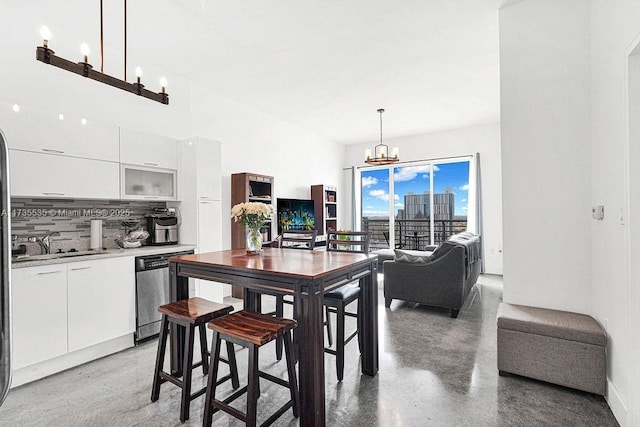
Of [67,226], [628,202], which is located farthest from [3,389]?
[628,202]

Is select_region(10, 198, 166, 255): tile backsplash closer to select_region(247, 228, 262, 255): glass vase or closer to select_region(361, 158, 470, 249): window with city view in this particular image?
select_region(247, 228, 262, 255): glass vase

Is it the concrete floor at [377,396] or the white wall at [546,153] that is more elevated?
the white wall at [546,153]

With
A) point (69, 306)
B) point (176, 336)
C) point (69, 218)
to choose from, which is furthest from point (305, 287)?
point (69, 218)

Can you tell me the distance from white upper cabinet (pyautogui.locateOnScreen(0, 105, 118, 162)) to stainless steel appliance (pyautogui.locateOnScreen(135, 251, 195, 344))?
109 cm

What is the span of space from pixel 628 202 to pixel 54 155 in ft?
13.5

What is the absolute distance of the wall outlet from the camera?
2.12m

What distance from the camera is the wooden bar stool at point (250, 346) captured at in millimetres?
1605

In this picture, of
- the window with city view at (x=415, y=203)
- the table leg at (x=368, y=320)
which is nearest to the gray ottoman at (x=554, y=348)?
the table leg at (x=368, y=320)

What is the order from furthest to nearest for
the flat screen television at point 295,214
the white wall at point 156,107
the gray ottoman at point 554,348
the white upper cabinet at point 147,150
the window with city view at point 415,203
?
1. the window with city view at point 415,203
2. the flat screen television at point 295,214
3. the white upper cabinet at point 147,150
4. the white wall at point 156,107
5. the gray ottoman at point 554,348

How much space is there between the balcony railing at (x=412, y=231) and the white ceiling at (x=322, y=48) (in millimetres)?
2646

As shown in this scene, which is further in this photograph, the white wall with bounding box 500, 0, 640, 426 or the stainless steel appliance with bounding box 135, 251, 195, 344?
the stainless steel appliance with bounding box 135, 251, 195, 344

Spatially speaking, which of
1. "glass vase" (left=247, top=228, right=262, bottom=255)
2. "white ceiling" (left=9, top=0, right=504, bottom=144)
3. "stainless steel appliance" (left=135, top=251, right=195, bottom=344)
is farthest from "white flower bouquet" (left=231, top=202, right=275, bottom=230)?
"white ceiling" (left=9, top=0, right=504, bottom=144)

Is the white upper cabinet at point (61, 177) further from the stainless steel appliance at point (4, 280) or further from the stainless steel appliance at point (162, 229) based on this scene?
the stainless steel appliance at point (4, 280)

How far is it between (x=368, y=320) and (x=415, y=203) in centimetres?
539
